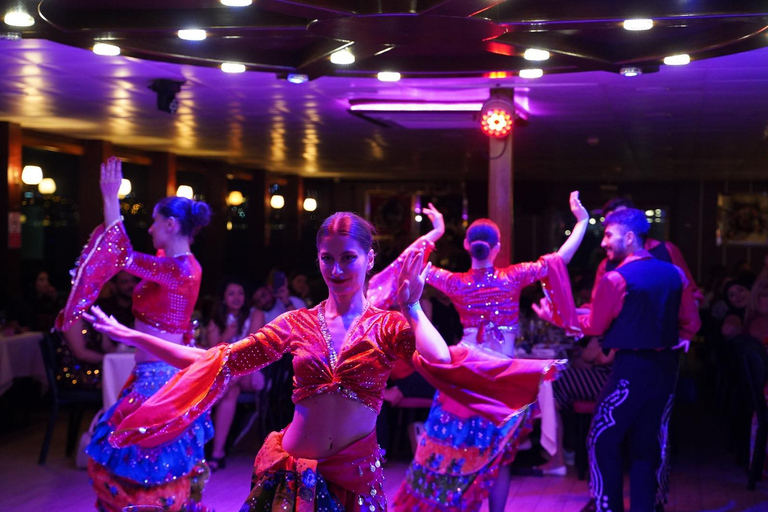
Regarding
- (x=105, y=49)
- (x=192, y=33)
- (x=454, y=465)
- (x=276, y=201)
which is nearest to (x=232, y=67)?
(x=105, y=49)

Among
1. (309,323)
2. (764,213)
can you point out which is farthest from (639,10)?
(764,213)

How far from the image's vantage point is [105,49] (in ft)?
17.1

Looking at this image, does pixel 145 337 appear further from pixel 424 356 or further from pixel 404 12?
pixel 404 12

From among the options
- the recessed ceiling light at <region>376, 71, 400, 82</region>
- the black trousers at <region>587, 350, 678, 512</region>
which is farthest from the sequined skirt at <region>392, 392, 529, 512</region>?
the recessed ceiling light at <region>376, 71, 400, 82</region>

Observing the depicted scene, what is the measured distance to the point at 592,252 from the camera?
19000mm

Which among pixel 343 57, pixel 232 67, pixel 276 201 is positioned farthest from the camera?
pixel 276 201

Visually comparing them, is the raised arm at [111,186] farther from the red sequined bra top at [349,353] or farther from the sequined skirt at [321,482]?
the sequined skirt at [321,482]

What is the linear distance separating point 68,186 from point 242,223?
440cm

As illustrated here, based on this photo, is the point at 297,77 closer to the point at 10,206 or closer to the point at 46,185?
the point at 10,206

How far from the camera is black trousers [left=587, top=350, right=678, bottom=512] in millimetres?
4379

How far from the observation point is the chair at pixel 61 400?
251 inches

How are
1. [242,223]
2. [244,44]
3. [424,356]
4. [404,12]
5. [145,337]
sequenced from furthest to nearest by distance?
1. [242,223]
2. [244,44]
3. [404,12]
4. [145,337]
5. [424,356]

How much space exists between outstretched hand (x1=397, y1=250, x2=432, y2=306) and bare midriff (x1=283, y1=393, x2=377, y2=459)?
33cm

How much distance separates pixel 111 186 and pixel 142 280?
0.44 meters
